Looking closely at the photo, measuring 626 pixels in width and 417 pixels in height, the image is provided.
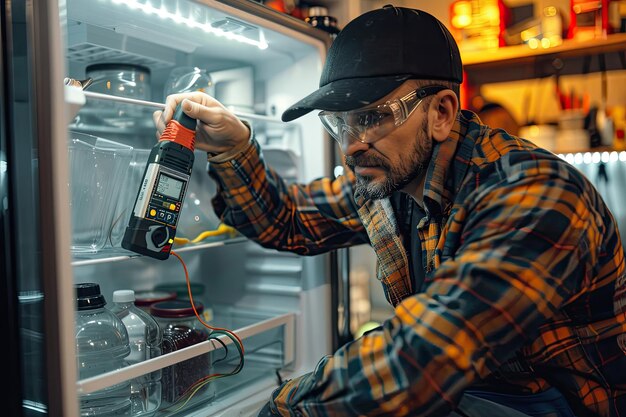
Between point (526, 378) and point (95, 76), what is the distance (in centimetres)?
111

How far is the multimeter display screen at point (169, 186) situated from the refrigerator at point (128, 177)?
0.48 feet

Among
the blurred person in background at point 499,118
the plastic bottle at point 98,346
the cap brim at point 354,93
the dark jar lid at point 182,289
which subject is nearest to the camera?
the cap brim at point 354,93

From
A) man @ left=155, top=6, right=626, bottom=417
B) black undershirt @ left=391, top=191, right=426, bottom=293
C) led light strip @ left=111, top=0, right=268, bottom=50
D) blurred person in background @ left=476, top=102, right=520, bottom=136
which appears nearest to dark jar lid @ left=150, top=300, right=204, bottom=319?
man @ left=155, top=6, right=626, bottom=417

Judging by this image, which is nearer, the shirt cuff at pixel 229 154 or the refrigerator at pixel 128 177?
the refrigerator at pixel 128 177

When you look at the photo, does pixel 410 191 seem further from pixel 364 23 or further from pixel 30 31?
pixel 30 31

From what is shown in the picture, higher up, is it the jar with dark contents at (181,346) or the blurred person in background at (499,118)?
the blurred person in background at (499,118)

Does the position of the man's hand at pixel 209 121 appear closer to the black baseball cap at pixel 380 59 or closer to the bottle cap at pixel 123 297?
the black baseball cap at pixel 380 59

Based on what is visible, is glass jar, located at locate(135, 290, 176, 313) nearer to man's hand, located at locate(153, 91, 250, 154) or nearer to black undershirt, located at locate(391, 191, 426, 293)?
man's hand, located at locate(153, 91, 250, 154)

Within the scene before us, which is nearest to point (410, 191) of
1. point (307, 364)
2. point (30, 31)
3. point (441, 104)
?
point (441, 104)

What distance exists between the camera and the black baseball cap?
1.06 metres

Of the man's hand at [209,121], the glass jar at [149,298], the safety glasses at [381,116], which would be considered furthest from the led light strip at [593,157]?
the glass jar at [149,298]

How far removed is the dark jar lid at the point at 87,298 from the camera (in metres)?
1.14

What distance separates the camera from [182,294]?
5.43 ft

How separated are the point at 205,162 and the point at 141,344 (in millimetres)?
533
